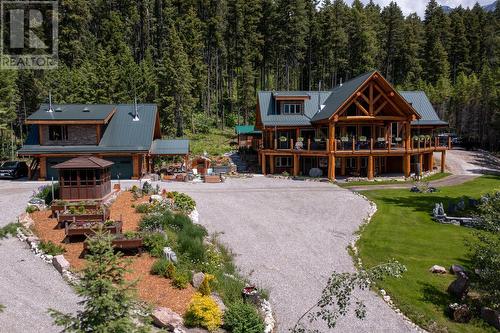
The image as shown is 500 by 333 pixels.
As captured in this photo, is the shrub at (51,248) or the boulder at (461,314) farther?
the shrub at (51,248)

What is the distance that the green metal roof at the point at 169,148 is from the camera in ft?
120

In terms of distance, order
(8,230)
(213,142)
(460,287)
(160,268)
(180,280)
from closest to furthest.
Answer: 1. (180,280)
2. (460,287)
3. (160,268)
4. (8,230)
5. (213,142)

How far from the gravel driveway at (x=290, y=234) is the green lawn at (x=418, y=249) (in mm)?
888

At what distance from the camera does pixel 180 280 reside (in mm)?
12422

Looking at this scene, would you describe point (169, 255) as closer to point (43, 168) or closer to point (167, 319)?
point (167, 319)

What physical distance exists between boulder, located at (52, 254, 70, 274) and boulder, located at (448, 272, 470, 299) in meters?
12.9

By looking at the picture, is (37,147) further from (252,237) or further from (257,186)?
(252,237)

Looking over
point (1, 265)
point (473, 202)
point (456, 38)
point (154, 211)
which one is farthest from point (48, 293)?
point (456, 38)

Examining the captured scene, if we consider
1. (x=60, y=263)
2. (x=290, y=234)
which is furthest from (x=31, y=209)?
(x=290, y=234)

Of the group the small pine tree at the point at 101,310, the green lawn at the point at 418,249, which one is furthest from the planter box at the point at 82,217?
the small pine tree at the point at 101,310

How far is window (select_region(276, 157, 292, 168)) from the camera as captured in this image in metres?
39.7

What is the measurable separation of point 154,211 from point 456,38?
78714 millimetres

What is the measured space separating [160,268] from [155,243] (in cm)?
209

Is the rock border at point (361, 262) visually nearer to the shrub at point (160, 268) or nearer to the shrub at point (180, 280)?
the shrub at point (180, 280)
